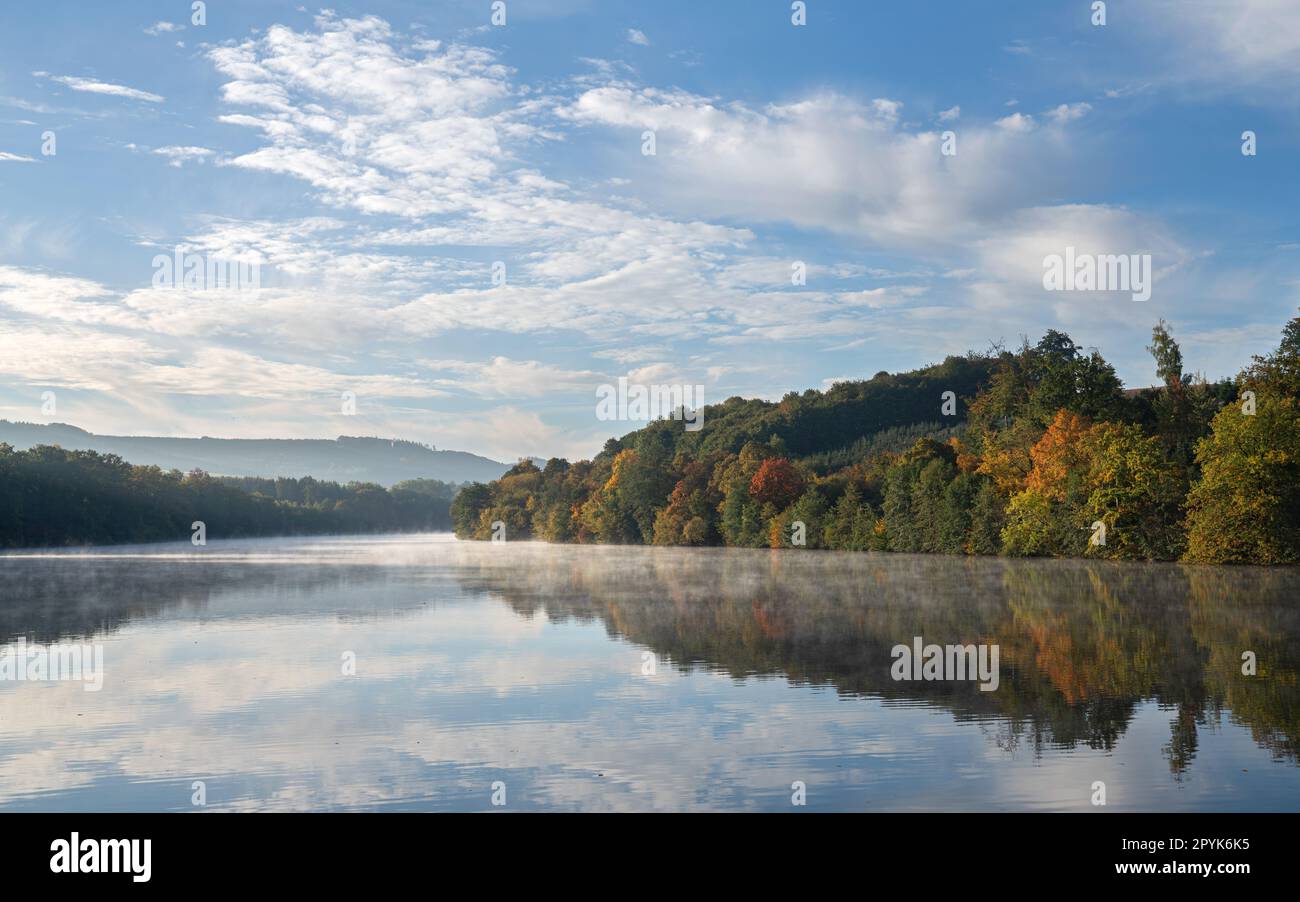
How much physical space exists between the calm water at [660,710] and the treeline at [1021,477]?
22218mm

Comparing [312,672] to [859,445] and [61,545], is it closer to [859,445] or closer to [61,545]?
[61,545]

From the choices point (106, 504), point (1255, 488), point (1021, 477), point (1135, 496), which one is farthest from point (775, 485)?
point (106, 504)

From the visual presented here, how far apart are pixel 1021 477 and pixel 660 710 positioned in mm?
54622

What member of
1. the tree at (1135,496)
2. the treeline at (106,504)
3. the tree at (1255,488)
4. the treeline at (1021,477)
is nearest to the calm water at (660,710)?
the tree at (1255,488)

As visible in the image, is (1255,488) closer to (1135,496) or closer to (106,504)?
(1135,496)

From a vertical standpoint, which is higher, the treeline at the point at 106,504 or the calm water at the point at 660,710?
the treeline at the point at 106,504

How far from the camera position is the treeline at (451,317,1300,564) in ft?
150

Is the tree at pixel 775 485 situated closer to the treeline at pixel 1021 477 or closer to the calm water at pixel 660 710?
the treeline at pixel 1021 477

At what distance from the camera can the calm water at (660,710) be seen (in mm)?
8758

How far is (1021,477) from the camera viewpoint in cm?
6225

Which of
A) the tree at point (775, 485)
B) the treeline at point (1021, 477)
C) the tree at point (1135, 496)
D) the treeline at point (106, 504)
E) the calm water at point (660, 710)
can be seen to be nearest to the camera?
the calm water at point (660, 710)

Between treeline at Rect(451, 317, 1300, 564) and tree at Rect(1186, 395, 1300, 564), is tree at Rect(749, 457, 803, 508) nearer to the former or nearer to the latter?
treeline at Rect(451, 317, 1300, 564)

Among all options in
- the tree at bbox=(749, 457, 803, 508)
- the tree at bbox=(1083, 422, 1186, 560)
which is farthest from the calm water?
the tree at bbox=(749, 457, 803, 508)
